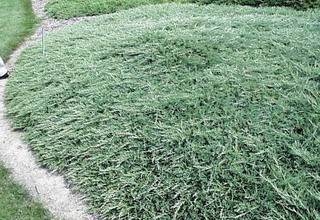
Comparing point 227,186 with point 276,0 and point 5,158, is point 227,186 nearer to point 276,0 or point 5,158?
point 5,158

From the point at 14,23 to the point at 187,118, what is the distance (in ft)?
22.2

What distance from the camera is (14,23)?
8.72 meters

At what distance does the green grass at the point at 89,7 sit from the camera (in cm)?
895

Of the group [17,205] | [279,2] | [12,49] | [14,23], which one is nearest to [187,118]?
[17,205]

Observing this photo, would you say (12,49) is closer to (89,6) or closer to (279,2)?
(89,6)

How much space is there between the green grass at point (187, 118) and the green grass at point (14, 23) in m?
2.24

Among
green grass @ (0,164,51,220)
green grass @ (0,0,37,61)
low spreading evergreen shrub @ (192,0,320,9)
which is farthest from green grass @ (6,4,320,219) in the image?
green grass @ (0,0,37,61)

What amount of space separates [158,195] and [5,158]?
1.89 m

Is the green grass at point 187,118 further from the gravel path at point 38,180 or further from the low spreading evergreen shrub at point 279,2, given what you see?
the low spreading evergreen shrub at point 279,2

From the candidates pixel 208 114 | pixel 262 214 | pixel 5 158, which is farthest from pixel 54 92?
pixel 262 214

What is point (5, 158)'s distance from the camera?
391 cm

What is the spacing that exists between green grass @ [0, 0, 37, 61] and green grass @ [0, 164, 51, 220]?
3.89 metres

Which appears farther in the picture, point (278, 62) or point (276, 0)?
point (276, 0)

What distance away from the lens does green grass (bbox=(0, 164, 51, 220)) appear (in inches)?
122
